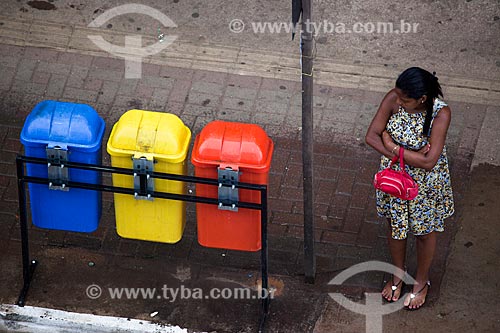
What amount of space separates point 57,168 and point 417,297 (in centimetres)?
250

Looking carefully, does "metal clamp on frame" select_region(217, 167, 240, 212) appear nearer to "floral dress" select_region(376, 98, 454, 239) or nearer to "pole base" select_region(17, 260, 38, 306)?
"floral dress" select_region(376, 98, 454, 239)

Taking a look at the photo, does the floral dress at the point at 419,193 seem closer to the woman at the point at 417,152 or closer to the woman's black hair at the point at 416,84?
the woman at the point at 417,152

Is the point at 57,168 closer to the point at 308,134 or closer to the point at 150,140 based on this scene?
the point at 150,140

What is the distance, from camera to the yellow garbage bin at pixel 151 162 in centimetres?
639

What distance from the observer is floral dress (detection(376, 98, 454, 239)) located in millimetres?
6391

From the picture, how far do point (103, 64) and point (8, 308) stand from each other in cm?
277

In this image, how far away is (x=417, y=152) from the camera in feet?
20.9

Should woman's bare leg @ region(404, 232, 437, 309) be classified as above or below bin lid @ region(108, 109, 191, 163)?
below

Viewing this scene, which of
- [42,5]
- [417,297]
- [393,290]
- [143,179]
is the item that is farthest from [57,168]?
[42,5]

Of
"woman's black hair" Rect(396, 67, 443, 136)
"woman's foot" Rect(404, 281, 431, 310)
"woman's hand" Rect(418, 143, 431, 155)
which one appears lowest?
"woman's foot" Rect(404, 281, 431, 310)

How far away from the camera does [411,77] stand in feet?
20.1

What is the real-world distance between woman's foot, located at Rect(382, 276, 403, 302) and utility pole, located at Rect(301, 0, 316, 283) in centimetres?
50

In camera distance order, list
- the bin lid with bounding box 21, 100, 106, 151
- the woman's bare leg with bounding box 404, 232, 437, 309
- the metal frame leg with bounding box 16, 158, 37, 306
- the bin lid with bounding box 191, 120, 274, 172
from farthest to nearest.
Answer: the woman's bare leg with bounding box 404, 232, 437, 309
the metal frame leg with bounding box 16, 158, 37, 306
the bin lid with bounding box 21, 100, 106, 151
the bin lid with bounding box 191, 120, 274, 172

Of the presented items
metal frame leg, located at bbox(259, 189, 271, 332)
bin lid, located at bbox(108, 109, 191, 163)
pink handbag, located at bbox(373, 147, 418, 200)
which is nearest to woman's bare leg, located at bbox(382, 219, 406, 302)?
pink handbag, located at bbox(373, 147, 418, 200)
